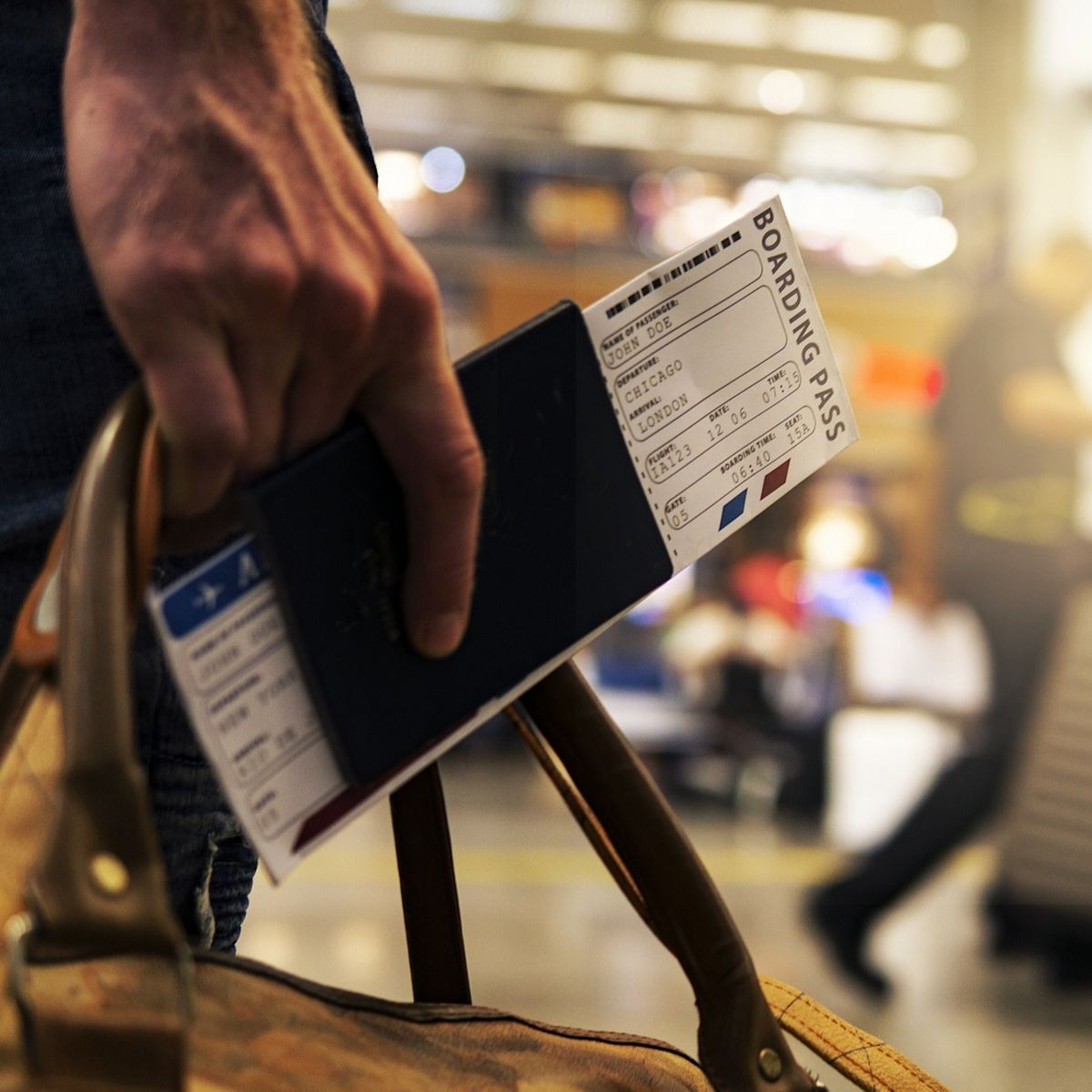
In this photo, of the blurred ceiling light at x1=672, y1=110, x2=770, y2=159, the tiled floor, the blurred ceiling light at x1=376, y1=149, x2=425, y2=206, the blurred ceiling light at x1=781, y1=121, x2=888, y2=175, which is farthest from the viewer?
the blurred ceiling light at x1=781, y1=121, x2=888, y2=175

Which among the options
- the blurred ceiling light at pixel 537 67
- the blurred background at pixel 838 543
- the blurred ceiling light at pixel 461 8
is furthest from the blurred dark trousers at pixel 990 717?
the blurred ceiling light at pixel 537 67

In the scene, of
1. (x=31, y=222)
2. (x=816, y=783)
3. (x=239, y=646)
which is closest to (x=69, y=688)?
(x=239, y=646)

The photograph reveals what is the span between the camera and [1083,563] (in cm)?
323

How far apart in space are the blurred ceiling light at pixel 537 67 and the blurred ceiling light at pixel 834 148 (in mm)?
1757

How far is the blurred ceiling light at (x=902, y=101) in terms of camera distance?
8.93 m

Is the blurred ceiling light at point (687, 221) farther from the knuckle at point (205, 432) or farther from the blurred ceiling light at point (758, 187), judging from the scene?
the knuckle at point (205, 432)

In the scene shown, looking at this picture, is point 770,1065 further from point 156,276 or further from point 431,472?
point 156,276

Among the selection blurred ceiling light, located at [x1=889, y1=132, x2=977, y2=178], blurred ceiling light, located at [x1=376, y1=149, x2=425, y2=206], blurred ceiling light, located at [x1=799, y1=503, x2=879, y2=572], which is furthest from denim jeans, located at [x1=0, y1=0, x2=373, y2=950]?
blurred ceiling light, located at [x1=889, y1=132, x2=977, y2=178]

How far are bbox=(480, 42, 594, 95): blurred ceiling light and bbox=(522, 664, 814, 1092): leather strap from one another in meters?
8.56

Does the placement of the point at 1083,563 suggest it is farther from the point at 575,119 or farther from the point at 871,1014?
the point at 575,119

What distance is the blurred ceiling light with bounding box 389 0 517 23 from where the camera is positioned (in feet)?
26.5

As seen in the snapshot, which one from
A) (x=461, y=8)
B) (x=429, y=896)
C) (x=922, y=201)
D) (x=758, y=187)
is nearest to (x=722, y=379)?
(x=429, y=896)

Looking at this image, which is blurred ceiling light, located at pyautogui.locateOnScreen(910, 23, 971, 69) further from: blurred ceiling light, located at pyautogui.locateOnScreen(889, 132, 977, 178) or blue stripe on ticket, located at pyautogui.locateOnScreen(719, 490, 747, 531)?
blue stripe on ticket, located at pyautogui.locateOnScreen(719, 490, 747, 531)

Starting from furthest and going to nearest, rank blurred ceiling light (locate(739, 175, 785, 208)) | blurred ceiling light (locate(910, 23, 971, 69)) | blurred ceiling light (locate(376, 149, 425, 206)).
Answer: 1. blurred ceiling light (locate(739, 175, 785, 208))
2. blurred ceiling light (locate(376, 149, 425, 206))
3. blurred ceiling light (locate(910, 23, 971, 69))
